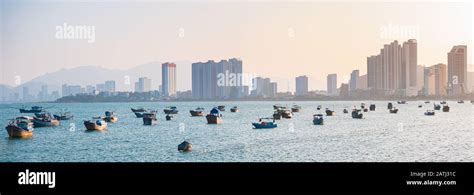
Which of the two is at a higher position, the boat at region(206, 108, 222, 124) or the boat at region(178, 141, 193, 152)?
the boat at region(206, 108, 222, 124)

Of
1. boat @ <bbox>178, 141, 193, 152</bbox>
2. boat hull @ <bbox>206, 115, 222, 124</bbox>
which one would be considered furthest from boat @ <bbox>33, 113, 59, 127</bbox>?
boat @ <bbox>178, 141, 193, 152</bbox>

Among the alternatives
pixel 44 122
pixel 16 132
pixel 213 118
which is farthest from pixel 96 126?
pixel 213 118

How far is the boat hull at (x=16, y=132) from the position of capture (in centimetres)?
3262

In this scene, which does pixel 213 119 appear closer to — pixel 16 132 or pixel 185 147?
pixel 16 132

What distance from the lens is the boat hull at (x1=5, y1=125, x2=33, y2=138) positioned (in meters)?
32.6

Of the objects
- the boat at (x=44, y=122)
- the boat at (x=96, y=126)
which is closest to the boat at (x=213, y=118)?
the boat at (x=96, y=126)

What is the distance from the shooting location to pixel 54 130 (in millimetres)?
41844

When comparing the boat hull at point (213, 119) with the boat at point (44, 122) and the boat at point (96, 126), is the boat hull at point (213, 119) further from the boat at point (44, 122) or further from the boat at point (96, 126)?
the boat at point (44, 122)

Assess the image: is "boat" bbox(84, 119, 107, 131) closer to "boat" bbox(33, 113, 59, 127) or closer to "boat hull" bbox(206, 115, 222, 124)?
"boat" bbox(33, 113, 59, 127)

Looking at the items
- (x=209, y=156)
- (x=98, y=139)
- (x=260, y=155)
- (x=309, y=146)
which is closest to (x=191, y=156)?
(x=209, y=156)

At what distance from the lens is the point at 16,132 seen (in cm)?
3309
